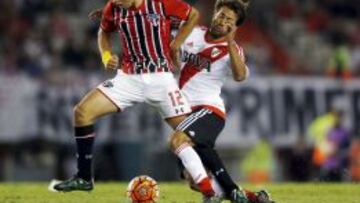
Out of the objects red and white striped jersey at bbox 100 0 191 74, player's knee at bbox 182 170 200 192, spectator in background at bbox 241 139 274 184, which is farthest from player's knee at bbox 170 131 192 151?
spectator in background at bbox 241 139 274 184

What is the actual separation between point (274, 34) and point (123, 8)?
55.5 ft

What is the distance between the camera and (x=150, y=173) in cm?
2503

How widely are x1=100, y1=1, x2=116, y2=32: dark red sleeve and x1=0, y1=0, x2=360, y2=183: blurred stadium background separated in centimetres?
1070

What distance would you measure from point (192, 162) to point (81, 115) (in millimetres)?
1320

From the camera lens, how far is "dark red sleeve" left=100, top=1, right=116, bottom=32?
12.5m

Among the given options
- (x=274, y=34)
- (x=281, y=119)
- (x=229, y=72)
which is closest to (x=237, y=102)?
(x=281, y=119)

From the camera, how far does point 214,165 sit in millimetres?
11969

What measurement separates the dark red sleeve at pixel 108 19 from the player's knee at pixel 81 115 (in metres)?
0.90

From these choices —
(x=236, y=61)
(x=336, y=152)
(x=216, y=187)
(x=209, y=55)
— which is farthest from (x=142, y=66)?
(x=336, y=152)

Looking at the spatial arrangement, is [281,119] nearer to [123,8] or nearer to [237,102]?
[237,102]

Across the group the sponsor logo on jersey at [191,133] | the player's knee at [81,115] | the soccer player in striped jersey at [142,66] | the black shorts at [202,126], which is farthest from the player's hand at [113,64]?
the sponsor logo on jersey at [191,133]

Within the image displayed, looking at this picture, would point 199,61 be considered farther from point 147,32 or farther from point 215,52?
point 147,32

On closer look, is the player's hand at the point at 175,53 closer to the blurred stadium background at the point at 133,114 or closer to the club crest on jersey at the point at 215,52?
the club crest on jersey at the point at 215,52

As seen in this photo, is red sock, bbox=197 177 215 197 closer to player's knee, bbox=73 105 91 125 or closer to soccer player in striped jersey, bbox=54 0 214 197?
soccer player in striped jersey, bbox=54 0 214 197
